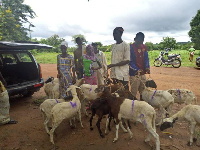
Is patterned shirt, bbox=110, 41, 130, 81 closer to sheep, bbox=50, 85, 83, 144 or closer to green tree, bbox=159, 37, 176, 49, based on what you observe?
sheep, bbox=50, 85, 83, 144

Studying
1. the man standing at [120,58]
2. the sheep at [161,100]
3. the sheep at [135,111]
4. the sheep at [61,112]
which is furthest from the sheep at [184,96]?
the sheep at [61,112]

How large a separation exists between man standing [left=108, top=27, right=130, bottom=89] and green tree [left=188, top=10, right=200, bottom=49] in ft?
110

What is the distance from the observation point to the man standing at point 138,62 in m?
4.44

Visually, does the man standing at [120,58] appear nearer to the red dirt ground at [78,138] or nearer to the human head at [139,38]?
the human head at [139,38]

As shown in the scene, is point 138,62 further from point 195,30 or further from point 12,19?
point 195,30

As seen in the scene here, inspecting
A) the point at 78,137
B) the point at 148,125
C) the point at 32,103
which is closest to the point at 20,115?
the point at 32,103

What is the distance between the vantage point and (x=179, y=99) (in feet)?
15.0

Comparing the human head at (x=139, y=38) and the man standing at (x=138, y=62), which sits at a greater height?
the human head at (x=139, y=38)

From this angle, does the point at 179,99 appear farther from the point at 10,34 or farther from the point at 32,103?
the point at 10,34

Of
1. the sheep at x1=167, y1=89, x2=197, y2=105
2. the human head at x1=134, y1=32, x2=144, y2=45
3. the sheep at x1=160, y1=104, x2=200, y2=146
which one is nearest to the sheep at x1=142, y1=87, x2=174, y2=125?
the sheep at x1=167, y1=89, x2=197, y2=105

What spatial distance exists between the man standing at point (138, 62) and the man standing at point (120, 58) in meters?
0.28

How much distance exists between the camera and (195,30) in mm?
31797

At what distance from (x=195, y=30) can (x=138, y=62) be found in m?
33.9

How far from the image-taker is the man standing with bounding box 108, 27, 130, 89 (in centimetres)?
415
